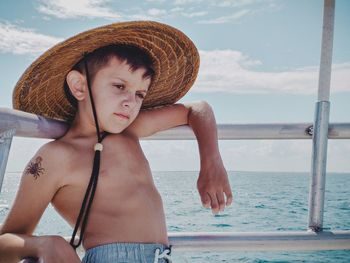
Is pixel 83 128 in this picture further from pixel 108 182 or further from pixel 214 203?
pixel 214 203

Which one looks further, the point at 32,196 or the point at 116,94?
the point at 116,94

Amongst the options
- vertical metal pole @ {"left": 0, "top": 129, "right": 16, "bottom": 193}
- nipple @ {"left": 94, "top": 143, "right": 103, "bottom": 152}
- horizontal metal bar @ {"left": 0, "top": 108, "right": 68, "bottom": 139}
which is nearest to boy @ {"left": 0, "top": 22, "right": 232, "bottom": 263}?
nipple @ {"left": 94, "top": 143, "right": 103, "bottom": 152}

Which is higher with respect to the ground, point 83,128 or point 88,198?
point 83,128

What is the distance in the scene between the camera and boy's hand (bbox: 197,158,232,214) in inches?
54.7

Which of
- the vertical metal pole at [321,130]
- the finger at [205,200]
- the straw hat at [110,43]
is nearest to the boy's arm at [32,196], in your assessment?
the straw hat at [110,43]

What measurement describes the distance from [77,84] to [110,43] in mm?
236

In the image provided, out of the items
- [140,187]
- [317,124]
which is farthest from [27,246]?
[317,124]

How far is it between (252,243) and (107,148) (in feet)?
2.30

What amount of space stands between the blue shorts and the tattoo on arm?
13.2 inches

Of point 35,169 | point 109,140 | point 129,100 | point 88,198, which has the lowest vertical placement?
point 88,198

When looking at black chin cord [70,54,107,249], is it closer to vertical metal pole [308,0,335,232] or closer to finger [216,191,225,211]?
finger [216,191,225,211]

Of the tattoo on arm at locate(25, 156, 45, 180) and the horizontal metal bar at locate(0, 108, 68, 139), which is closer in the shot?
the horizontal metal bar at locate(0, 108, 68, 139)

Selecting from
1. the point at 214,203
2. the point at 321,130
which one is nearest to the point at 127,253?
the point at 214,203

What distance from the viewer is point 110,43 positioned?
5.39 ft
